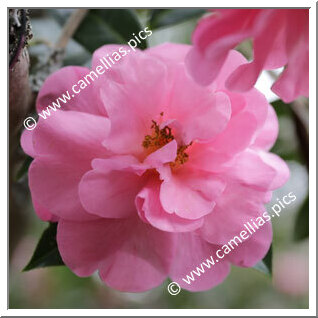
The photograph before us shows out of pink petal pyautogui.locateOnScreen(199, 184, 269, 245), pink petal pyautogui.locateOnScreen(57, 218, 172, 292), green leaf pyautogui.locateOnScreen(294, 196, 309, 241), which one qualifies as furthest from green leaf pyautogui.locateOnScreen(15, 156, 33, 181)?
green leaf pyautogui.locateOnScreen(294, 196, 309, 241)

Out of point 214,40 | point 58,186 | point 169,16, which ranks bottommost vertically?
point 58,186

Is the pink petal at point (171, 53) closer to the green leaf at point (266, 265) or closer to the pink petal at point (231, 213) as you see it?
the pink petal at point (231, 213)

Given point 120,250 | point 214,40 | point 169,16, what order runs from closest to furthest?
1. point 214,40
2. point 120,250
3. point 169,16

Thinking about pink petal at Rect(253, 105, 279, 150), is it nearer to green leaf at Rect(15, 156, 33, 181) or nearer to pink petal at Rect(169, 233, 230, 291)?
pink petal at Rect(169, 233, 230, 291)

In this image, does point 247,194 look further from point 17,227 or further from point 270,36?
point 17,227

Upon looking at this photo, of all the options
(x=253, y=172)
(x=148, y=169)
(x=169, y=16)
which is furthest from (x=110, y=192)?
(x=169, y=16)

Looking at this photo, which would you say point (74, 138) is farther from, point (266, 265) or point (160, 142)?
point (266, 265)

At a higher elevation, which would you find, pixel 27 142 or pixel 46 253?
pixel 27 142
